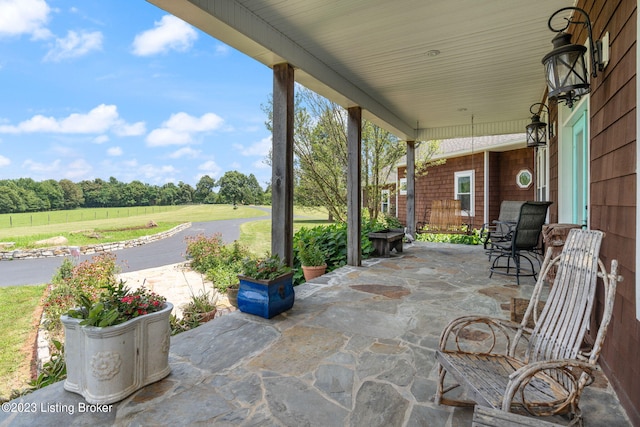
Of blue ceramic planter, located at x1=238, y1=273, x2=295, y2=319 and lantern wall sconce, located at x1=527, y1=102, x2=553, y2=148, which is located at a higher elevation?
lantern wall sconce, located at x1=527, y1=102, x2=553, y2=148

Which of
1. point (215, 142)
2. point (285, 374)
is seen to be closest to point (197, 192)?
point (285, 374)

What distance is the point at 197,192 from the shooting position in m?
9.25

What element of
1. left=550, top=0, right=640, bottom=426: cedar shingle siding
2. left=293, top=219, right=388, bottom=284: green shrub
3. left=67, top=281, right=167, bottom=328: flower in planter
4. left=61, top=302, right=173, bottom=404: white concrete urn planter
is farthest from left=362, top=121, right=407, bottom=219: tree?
left=61, top=302, right=173, bottom=404: white concrete urn planter

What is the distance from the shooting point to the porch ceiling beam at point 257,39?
2.72 m

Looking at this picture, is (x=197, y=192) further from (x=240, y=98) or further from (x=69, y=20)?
(x=240, y=98)

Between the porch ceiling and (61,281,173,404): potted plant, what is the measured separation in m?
2.21

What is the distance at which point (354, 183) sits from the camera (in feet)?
17.4

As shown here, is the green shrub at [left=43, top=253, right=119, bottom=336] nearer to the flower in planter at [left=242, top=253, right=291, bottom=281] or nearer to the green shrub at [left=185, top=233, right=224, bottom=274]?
the green shrub at [left=185, top=233, right=224, bottom=274]

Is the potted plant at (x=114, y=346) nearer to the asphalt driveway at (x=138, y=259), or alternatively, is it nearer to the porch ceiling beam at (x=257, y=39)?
the porch ceiling beam at (x=257, y=39)

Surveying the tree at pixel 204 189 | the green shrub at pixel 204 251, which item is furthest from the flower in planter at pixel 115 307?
the tree at pixel 204 189

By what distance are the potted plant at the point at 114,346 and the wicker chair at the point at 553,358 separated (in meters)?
1.59

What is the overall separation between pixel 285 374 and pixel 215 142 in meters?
20.8

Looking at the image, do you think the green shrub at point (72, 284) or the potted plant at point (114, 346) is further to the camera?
the green shrub at point (72, 284)

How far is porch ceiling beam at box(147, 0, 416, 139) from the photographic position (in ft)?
8.91
